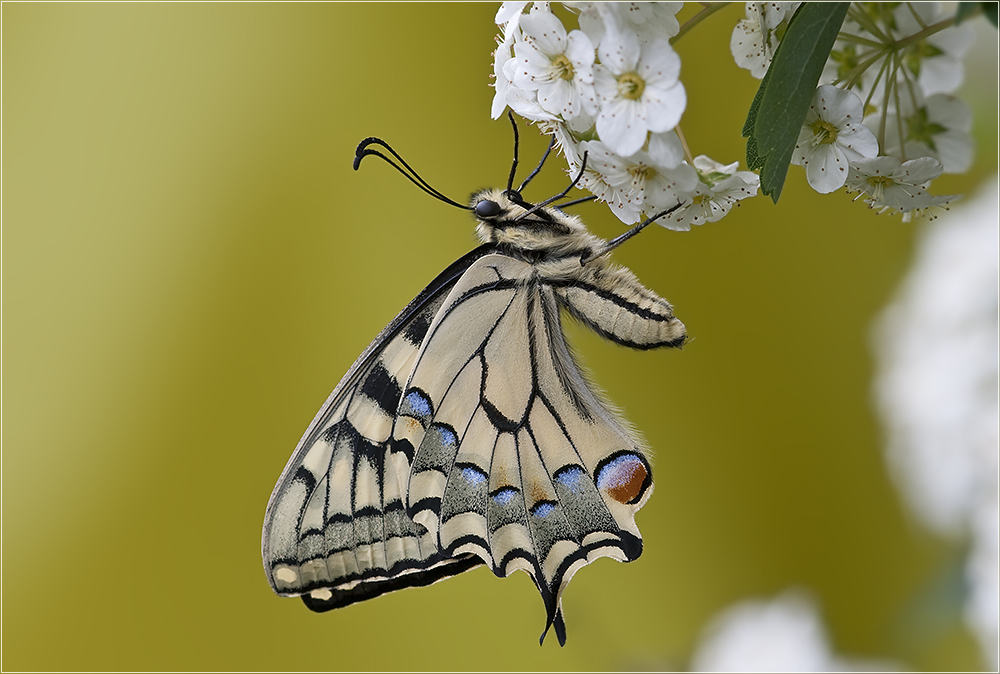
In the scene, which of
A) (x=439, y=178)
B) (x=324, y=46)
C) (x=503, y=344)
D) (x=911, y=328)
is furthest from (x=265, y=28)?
(x=911, y=328)

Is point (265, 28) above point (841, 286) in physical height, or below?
above

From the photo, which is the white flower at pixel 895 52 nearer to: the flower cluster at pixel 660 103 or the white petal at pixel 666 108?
the flower cluster at pixel 660 103

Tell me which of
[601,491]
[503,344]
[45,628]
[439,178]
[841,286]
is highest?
[439,178]

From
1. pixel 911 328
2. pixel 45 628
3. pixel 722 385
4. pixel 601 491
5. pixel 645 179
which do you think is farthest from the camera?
pixel 722 385

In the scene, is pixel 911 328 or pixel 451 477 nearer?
pixel 451 477

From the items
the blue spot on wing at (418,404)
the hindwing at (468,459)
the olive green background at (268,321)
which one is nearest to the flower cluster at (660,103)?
the hindwing at (468,459)

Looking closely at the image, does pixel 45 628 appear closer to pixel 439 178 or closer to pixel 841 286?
pixel 439 178
